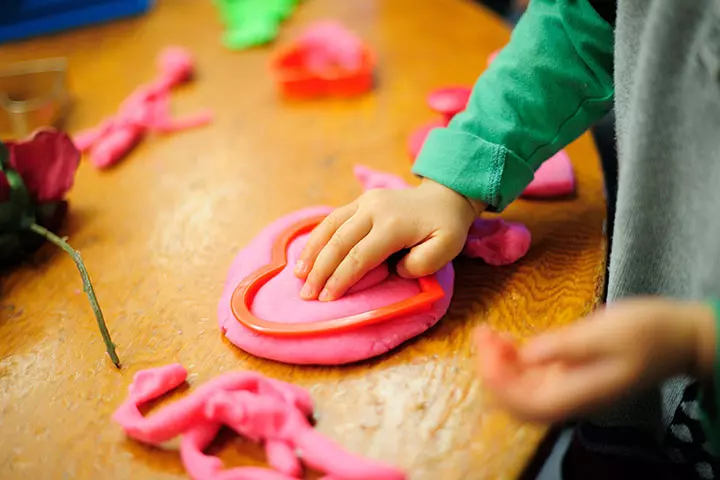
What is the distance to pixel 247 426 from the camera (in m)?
0.43

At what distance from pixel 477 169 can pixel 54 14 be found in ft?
2.77

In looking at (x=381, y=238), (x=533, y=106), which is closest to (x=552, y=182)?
(x=533, y=106)

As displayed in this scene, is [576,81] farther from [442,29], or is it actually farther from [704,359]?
[442,29]

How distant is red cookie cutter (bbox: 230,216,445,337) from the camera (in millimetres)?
471

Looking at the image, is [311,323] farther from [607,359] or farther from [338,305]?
[607,359]

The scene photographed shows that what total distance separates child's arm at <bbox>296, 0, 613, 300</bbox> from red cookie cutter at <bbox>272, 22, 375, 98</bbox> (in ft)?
0.91

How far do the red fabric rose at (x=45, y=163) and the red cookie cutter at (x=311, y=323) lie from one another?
25 centimetres

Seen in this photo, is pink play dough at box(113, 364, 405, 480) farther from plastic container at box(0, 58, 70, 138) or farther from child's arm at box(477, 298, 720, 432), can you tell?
plastic container at box(0, 58, 70, 138)

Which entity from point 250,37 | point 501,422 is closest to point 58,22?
point 250,37

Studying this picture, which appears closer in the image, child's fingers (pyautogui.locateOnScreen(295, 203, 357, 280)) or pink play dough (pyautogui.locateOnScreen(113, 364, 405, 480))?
pink play dough (pyautogui.locateOnScreen(113, 364, 405, 480))

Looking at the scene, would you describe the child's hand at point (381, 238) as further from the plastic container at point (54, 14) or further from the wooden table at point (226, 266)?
the plastic container at point (54, 14)

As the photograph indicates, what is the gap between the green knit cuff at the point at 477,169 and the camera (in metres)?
0.53

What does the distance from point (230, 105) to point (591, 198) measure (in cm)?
47

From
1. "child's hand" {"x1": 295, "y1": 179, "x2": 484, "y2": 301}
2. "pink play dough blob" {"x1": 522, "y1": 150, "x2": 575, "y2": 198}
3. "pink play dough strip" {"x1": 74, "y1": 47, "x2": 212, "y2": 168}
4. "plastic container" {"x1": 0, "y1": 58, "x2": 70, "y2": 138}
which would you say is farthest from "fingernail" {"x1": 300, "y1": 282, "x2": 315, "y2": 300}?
"plastic container" {"x1": 0, "y1": 58, "x2": 70, "y2": 138}
